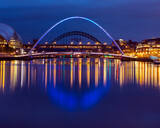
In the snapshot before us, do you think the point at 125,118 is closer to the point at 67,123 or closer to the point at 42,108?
the point at 67,123

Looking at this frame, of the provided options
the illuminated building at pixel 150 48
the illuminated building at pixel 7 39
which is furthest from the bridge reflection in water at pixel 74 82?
the illuminated building at pixel 150 48

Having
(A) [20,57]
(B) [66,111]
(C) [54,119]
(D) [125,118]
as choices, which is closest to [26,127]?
(C) [54,119]

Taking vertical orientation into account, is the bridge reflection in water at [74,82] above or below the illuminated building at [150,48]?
below

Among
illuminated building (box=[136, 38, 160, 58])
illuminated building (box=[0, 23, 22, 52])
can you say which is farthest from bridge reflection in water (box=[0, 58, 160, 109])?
illuminated building (box=[136, 38, 160, 58])

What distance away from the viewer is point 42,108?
12.9m

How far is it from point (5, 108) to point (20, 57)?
88.1 m

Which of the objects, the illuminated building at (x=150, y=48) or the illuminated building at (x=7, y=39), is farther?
the illuminated building at (x=150, y=48)

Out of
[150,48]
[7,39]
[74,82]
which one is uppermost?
[7,39]

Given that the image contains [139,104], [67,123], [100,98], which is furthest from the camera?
[100,98]

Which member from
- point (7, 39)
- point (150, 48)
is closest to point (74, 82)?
point (7, 39)

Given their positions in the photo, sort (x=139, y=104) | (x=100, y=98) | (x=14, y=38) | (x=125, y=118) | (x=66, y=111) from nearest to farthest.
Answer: (x=125, y=118), (x=66, y=111), (x=139, y=104), (x=100, y=98), (x=14, y=38)

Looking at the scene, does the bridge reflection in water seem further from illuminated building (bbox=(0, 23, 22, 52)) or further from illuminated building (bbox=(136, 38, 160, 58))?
illuminated building (bbox=(136, 38, 160, 58))

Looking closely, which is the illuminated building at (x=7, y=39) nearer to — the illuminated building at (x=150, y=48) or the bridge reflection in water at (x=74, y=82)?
the illuminated building at (x=150, y=48)

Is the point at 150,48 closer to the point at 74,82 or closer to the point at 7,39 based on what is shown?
the point at 7,39
